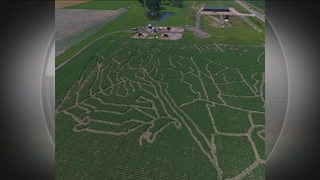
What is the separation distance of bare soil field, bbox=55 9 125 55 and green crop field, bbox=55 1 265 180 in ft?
3.42

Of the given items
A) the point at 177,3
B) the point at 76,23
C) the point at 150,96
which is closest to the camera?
the point at 150,96

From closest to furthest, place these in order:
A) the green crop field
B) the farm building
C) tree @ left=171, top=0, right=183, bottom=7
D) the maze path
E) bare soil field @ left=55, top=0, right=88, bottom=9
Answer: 1. the green crop field
2. the maze path
3. the farm building
4. tree @ left=171, top=0, right=183, bottom=7
5. bare soil field @ left=55, top=0, right=88, bottom=9

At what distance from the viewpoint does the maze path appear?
9828 mm

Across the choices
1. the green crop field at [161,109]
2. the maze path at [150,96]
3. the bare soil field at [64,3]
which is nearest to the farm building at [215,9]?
the green crop field at [161,109]

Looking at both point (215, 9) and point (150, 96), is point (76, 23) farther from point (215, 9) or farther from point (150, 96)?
point (150, 96)

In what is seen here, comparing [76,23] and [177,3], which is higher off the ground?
[177,3]

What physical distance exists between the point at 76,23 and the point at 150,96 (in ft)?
44.7

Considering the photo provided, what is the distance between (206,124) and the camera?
400 inches

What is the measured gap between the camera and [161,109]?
37.0ft

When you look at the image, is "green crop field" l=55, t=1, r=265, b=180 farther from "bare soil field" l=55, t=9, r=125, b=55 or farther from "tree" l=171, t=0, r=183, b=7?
"tree" l=171, t=0, r=183, b=7

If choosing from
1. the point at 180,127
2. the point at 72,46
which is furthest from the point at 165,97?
the point at 72,46

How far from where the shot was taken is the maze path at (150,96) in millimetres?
9828

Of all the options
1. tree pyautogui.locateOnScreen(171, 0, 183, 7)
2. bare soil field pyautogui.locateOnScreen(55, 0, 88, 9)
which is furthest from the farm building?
bare soil field pyautogui.locateOnScreen(55, 0, 88, 9)

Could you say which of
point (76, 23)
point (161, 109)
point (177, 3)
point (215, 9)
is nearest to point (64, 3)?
point (76, 23)
